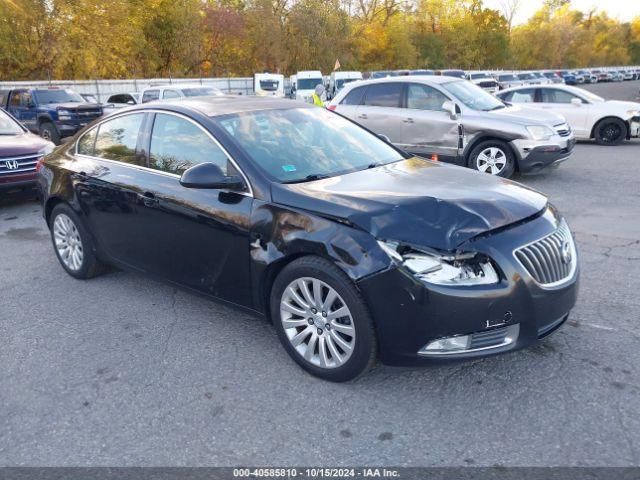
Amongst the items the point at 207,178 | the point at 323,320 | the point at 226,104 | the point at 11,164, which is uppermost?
the point at 226,104

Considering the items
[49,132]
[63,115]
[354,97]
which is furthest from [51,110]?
[354,97]

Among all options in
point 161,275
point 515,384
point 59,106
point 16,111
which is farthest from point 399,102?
point 16,111

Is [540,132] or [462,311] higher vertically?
[540,132]

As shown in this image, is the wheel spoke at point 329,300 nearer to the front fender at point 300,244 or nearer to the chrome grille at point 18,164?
the front fender at point 300,244

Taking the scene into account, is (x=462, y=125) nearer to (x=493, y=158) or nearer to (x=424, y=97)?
(x=493, y=158)

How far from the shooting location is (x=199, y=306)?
449cm

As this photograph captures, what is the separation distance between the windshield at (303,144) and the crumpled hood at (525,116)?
522cm

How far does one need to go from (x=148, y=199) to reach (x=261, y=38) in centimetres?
4502

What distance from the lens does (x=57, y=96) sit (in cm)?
1645

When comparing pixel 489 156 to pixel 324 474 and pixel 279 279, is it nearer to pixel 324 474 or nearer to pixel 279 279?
pixel 279 279

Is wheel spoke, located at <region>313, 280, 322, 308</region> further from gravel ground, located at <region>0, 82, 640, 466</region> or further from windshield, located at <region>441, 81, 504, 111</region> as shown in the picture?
windshield, located at <region>441, 81, 504, 111</region>

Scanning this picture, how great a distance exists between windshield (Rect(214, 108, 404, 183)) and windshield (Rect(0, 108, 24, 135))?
6503 mm

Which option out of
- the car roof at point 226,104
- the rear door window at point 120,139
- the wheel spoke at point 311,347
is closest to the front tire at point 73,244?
the rear door window at point 120,139

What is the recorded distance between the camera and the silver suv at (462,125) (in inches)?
351
